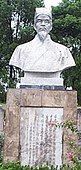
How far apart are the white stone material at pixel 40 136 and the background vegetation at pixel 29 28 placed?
39.1 feet

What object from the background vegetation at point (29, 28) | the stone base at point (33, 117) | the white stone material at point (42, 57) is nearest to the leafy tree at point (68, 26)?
the background vegetation at point (29, 28)

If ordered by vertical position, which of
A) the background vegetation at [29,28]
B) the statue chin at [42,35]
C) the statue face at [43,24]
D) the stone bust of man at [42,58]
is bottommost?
the background vegetation at [29,28]

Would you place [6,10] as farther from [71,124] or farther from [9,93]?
[71,124]

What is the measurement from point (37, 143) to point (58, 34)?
1376 centimetres

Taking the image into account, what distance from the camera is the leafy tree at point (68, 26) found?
20.4 metres

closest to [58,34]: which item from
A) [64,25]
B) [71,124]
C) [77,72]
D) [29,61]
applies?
[64,25]

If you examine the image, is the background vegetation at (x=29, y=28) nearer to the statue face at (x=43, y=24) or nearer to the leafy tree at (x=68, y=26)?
the leafy tree at (x=68, y=26)

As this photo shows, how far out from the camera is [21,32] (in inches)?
811

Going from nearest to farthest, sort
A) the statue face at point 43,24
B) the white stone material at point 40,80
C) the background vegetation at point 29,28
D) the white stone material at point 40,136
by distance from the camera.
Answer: the white stone material at point 40,136, the white stone material at point 40,80, the statue face at point 43,24, the background vegetation at point 29,28

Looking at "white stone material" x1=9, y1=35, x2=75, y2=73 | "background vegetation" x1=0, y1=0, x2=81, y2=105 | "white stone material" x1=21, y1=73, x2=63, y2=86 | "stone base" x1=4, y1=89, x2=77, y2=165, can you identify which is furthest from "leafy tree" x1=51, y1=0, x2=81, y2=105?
"stone base" x1=4, y1=89, x2=77, y2=165

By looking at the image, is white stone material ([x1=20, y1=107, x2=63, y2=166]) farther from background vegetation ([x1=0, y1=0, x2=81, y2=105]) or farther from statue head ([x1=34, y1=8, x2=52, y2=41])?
background vegetation ([x1=0, y1=0, x2=81, y2=105])

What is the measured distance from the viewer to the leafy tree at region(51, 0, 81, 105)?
20.4m

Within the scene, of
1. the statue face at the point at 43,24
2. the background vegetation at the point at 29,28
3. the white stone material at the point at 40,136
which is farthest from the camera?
the background vegetation at the point at 29,28

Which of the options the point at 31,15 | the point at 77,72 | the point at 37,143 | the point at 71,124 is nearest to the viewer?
the point at 71,124
